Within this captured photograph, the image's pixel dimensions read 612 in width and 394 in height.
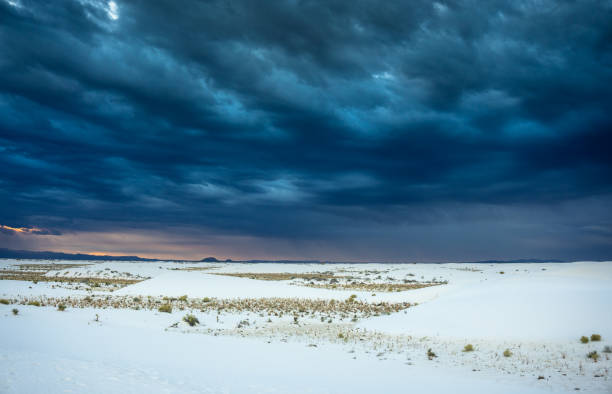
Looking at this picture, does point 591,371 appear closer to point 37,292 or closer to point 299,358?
point 299,358

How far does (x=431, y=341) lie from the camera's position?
17.1 m

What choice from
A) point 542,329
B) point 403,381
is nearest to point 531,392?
point 403,381

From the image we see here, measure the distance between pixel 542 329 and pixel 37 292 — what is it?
4054 centimetres

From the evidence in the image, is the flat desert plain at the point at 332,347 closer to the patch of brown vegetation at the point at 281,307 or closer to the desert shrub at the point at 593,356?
the desert shrub at the point at 593,356

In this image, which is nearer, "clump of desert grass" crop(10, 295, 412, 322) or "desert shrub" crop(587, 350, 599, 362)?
"desert shrub" crop(587, 350, 599, 362)

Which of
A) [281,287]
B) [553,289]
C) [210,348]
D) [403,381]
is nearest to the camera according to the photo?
[403,381]

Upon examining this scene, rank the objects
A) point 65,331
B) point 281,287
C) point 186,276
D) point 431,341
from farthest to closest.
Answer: point 186,276, point 281,287, point 431,341, point 65,331

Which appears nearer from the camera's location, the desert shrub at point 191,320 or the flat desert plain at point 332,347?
the flat desert plain at point 332,347

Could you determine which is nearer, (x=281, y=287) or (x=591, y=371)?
(x=591, y=371)

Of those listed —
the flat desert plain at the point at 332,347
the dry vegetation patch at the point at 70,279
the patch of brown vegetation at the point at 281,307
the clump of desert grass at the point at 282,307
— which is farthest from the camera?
the dry vegetation patch at the point at 70,279

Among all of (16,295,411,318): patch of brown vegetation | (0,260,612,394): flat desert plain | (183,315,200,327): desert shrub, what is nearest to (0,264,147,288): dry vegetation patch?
(16,295,411,318): patch of brown vegetation

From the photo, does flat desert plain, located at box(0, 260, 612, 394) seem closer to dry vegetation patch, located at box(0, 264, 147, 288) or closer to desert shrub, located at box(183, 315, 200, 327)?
desert shrub, located at box(183, 315, 200, 327)

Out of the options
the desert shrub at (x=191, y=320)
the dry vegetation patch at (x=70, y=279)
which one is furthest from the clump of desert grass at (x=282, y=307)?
the dry vegetation patch at (x=70, y=279)

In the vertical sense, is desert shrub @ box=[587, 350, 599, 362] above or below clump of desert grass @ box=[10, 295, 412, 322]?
above
